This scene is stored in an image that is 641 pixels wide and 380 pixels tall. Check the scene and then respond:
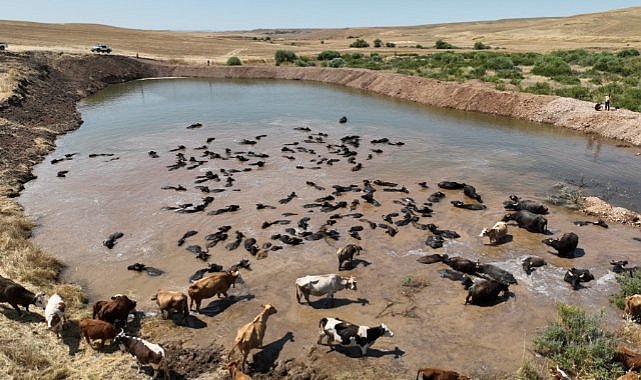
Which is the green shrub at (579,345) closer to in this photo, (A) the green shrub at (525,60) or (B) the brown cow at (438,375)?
(B) the brown cow at (438,375)

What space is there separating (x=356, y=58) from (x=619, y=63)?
109 ft

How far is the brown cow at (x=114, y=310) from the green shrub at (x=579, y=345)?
9427 mm

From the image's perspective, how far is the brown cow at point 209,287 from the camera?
11477 millimetres

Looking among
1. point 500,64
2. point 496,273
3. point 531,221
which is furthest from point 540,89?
point 496,273

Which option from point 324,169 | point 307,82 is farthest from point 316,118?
point 307,82

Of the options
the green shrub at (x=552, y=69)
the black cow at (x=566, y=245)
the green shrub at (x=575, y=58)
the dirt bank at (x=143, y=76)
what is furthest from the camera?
the green shrub at (x=575, y=58)

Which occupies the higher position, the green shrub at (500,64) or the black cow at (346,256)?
the green shrub at (500,64)

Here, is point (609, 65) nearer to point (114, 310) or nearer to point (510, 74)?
point (510, 74)

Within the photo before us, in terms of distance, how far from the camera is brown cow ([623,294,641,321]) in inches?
436

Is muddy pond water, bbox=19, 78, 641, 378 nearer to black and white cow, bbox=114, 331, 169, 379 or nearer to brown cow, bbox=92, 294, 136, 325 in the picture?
brown cow, bbox=92, 294, 136, 325

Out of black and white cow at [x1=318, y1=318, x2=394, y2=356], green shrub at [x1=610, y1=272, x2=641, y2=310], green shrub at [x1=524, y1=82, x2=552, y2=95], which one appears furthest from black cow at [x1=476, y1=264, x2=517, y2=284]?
green shrub at [x1=524, y1=82, x2=552, y2=95]

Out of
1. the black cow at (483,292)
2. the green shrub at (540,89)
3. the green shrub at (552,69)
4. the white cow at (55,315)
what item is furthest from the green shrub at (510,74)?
the white cow at (55,315)

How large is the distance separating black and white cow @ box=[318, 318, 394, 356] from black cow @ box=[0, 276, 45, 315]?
22.2 feet

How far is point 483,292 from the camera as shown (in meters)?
11.9
